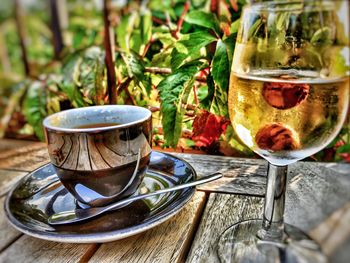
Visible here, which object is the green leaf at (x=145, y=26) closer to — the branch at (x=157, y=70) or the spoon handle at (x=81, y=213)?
the branch at (x=157, y=70)

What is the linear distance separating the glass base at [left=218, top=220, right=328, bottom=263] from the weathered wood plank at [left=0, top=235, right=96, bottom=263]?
0.52ft

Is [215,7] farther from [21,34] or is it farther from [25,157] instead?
[21,34]

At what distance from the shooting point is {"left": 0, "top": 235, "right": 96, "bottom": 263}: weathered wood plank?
38cm

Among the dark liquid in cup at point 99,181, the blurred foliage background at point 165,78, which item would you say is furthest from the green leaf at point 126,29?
the dark liquid in cup at point 99,181

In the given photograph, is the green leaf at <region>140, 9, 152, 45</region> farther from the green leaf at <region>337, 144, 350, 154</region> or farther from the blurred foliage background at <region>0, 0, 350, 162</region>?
the green leaf at <region>337, 144, 350, 154</region>

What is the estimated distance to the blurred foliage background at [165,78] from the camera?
24.6 inches

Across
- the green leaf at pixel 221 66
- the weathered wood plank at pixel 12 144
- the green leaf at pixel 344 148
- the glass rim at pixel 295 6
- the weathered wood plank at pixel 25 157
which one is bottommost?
the weathered wood plank at pixel 12 144

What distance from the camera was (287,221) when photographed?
0.44m

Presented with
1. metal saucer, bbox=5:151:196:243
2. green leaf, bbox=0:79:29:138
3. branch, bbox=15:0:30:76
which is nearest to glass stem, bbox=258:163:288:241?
metal saucer, bbox=5:151:196:243

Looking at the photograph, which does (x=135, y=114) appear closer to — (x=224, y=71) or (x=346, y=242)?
(x=224, y=71)

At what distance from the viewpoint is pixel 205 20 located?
0.65 metres

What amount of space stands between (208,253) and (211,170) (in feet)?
0.79

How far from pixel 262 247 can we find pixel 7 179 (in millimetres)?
460

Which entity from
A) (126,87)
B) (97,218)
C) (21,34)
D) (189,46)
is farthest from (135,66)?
(21,34)
